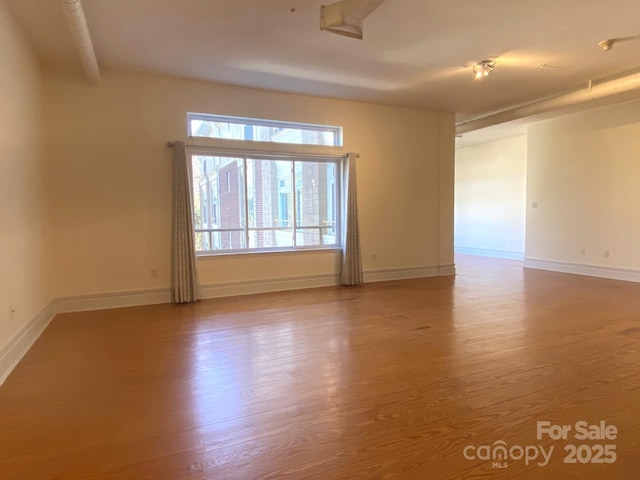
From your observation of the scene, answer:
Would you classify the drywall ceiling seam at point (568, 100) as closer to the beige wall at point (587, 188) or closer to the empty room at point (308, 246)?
the empty room at point (308, 246)

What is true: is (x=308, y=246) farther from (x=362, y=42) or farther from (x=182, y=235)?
(x=362, y=42)

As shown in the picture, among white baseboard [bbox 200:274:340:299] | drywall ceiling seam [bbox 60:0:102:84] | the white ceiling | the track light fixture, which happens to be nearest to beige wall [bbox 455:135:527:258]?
the white ceiling

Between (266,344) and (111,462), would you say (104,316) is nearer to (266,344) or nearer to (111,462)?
(266,344)

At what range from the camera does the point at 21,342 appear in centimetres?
311

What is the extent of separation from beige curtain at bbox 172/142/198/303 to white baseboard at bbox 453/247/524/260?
615cm

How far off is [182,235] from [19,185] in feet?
5.99

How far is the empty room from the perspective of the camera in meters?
1.92

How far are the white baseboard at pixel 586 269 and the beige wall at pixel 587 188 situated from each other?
7 centimetres

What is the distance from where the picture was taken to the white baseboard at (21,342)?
8.87 feet

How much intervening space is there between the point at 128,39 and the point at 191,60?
2.28 feet

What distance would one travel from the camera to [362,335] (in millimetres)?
3484

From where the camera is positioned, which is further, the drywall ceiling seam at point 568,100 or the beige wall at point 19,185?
the drywall ceiling seam at point 568,100

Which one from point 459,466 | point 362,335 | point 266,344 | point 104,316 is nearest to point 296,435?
point 459,466

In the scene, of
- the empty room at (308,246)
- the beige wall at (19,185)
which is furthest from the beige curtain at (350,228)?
the beige wall at (19,185)
